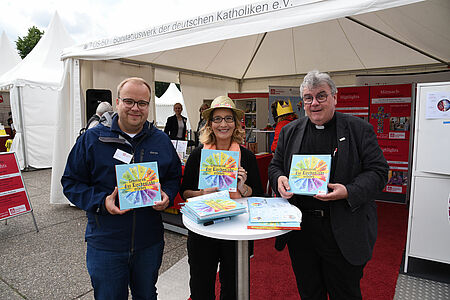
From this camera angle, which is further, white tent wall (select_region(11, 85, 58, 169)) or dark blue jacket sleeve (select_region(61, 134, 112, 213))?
white tent wall (select_region(11, 85, 58, 169))

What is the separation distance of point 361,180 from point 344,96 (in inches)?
188

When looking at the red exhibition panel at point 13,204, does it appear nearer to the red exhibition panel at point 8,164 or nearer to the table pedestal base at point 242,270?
the red exhibition panel at point 8,164

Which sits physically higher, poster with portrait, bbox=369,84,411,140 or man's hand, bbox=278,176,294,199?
poster with portrait, bbox=369,84,411,140

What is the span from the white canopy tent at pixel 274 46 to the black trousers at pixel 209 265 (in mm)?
1973

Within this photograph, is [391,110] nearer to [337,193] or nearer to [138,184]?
[337,193]

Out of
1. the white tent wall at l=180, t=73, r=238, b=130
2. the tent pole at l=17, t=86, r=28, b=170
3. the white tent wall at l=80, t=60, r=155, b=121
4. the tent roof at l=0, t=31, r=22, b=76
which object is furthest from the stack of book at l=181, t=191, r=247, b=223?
Answer: the tent roof at l=0, t=31, r=22, b=76

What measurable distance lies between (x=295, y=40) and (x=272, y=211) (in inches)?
229

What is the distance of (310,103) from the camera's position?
1.59 meters

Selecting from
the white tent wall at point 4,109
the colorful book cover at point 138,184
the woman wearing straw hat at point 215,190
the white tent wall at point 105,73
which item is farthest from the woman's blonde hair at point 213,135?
the white tent wall at point 4,109

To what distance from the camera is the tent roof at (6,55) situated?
42.4 ft

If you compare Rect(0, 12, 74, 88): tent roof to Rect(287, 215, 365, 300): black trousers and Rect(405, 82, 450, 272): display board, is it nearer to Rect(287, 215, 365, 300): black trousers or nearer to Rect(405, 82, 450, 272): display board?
Rect(287, 215, 365, 300): black trousers

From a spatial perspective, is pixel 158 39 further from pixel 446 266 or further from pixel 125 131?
pixel 446 266

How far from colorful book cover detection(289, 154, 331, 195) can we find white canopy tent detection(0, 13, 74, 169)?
29.1ft

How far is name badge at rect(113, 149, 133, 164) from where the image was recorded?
151 centimetres
